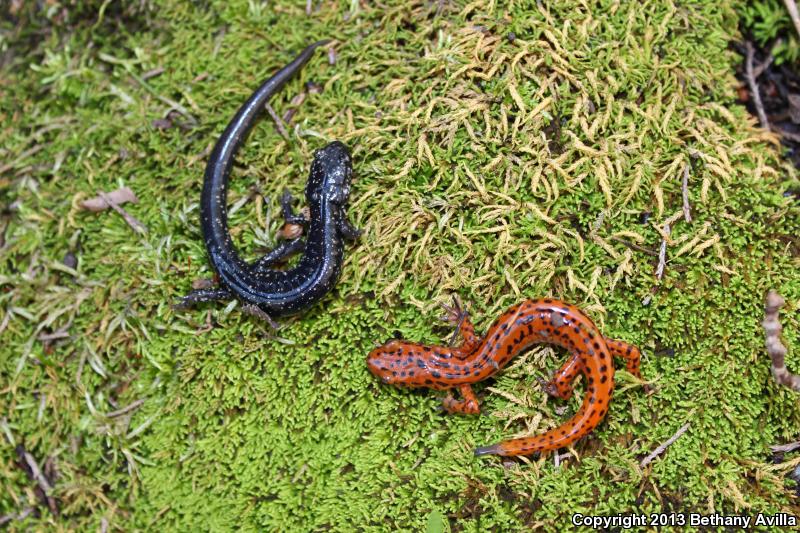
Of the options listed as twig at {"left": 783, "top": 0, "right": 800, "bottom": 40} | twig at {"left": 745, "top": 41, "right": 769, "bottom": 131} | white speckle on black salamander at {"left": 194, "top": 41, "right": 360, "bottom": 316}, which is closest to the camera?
white speckle on black salamander at {"left": 194, "top": 41, "right": 360, "bottom": 316}

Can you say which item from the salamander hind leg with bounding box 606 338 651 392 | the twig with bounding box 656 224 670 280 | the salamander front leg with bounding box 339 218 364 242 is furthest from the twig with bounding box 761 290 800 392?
the salamander front leg with bounding box 339 218 364 242

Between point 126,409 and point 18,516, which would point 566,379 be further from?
point 18,516

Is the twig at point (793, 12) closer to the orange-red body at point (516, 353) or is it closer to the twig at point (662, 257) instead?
the twig at point (662, 257)

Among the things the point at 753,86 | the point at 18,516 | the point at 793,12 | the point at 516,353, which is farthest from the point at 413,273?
the point at 18,516

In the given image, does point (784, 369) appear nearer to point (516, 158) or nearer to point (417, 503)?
point (516, 158)

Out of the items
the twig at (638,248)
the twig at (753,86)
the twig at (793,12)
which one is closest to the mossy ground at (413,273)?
the twig at (638,248)

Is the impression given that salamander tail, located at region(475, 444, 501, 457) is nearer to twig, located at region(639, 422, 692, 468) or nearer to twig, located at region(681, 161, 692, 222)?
twig, located at region(639, 422, 692, 468)

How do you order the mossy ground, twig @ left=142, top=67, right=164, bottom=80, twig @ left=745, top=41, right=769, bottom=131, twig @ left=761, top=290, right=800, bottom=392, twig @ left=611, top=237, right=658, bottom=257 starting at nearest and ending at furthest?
twig @ left=761, top=290, right=800, bottom=392, the mossy ground, twig @ left=611, top=237, right=658, bottom=257, twig @ left=745, top=41, right=769, bottom=131, twig @ left=142, top=67, right=164, bottom=80
